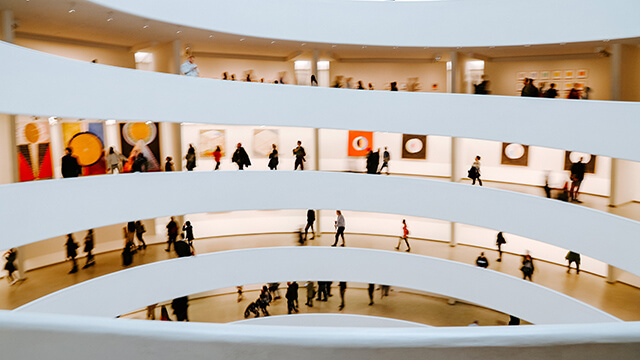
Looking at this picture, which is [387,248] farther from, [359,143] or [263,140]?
[263,140]

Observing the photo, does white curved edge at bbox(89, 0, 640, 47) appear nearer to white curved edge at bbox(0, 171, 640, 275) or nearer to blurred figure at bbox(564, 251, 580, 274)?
white curved edge at bbox(0, 171, 640, 275)

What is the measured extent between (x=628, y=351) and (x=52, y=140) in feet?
62.4

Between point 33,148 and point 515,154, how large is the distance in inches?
757

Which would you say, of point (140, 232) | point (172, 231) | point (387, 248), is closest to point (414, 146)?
point (387, 248)

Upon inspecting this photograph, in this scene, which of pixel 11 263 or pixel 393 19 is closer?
pixel 11 263

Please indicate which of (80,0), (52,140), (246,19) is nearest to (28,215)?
(80,0)

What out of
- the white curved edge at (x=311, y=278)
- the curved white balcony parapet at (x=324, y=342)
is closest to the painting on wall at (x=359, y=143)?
the white curved edge at (x=311, y=278)

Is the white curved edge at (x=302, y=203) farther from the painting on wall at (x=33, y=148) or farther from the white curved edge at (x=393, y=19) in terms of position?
the white curved edge at (x=393, y=19)

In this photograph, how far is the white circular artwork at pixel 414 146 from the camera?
2398 centimetres

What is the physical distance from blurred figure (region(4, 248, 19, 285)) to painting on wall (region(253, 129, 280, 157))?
36.5ft

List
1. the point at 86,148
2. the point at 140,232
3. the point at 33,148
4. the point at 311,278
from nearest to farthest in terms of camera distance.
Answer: the point at 33,148 < the point at 86,148 < the point at 140,232 < the point at 311,278

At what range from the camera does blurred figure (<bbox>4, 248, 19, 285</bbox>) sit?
47.5ft

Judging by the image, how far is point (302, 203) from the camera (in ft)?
59.5

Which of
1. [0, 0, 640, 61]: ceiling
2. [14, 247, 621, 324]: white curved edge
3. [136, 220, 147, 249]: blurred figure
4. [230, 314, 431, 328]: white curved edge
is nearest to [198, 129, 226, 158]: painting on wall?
[0, 0, 640, 61]: ceiling
